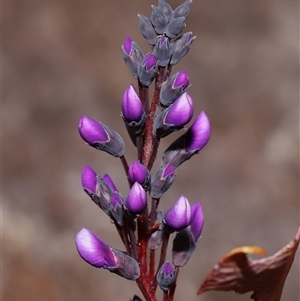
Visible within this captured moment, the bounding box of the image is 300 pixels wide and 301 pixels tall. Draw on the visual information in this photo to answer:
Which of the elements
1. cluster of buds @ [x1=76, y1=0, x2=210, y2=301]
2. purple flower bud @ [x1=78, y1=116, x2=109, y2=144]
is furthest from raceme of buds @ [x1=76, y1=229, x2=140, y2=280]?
purple flower bud @ [x1=78, y1=116, x2=109, y2=144]

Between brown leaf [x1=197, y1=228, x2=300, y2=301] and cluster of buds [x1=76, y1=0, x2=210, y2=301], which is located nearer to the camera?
brown leaf [x1=197, y1=228, x2=300, y2=301]

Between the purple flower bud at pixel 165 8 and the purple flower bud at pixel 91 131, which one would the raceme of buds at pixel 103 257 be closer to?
the purple flower bud at pixel 91 131

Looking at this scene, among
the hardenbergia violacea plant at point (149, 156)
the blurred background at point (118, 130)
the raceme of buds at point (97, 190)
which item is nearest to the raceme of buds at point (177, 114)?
the hardenbergia violacea plant at point (149, 156)

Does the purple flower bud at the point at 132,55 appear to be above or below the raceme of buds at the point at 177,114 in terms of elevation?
above

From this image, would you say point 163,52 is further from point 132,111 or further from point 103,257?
point 103,257

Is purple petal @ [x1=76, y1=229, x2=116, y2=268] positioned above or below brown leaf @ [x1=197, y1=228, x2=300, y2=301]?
above

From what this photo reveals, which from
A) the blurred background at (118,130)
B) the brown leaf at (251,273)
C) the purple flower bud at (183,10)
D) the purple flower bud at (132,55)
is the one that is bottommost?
the brown leaf at (251,273)

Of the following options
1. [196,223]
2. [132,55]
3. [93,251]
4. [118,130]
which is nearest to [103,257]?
[93,251]

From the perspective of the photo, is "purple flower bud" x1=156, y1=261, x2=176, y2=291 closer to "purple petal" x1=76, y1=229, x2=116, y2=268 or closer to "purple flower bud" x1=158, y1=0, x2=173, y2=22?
"purple petal" x1=76, y1=229, x2=116, y2=268
